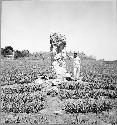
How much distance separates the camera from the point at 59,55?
6.95 meters

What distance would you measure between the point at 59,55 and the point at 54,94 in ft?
3.97

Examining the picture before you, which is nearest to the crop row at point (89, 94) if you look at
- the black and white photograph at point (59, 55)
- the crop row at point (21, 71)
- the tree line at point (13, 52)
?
the black and white photograph at point (59, 55)

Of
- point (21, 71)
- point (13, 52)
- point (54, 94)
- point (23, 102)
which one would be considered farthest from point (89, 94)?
point (13, 52)

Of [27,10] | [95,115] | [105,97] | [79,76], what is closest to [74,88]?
[79,76]

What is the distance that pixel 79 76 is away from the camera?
6680 millimetres

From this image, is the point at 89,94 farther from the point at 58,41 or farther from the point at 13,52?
the point at 13,52

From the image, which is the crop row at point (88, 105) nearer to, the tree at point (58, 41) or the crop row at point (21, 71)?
the crop row at point (21, 71)

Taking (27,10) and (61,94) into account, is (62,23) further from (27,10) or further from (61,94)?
(61,94)

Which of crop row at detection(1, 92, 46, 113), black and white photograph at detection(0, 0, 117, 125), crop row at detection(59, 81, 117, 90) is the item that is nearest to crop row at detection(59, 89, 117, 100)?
black and white photograph at detection(0, 0, 117, 125)

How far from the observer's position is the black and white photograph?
19.5 ft

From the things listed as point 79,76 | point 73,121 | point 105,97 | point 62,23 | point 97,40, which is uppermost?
point 62,23

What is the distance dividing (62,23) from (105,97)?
2.03m

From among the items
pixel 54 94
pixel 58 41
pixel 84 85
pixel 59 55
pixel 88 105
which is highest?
pixel 58 41

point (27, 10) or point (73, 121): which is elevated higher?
point (27, 10)
